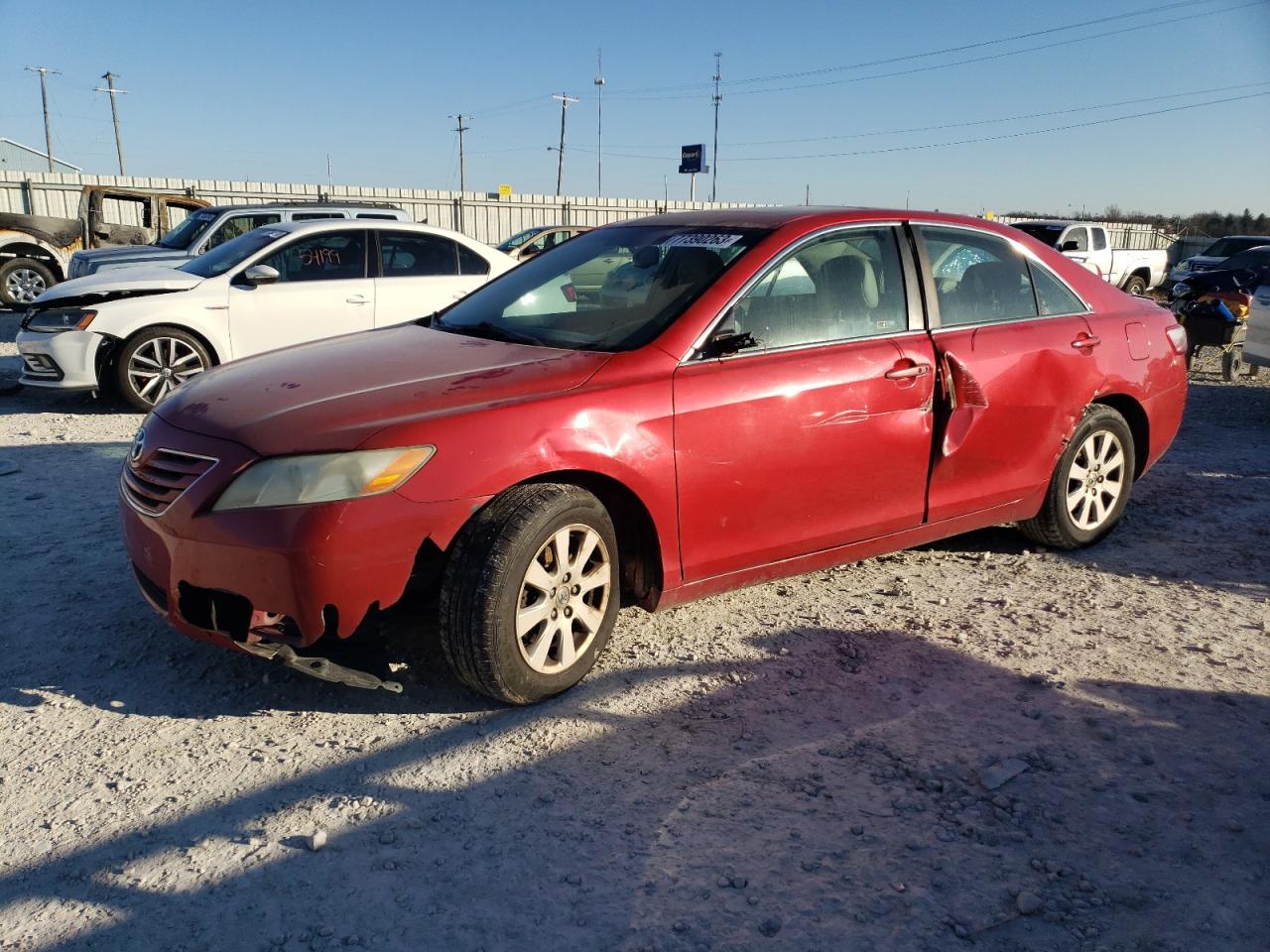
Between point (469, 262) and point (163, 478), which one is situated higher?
point (469, 262)

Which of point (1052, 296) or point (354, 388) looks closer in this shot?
point (354, 388)

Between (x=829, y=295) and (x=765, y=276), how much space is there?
1.14 feet

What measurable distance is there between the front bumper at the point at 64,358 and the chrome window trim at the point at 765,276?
6196mm

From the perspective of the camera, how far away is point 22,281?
1553 centimetres

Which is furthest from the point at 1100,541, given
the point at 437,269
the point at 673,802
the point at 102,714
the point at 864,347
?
the point at 437,269

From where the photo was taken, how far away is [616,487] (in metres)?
3.40

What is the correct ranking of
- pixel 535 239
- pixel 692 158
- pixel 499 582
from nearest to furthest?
1. pixel 499 582
2. pixel 535 239
3. pixel 692 158

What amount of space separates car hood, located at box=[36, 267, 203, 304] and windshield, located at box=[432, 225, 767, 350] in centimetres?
461

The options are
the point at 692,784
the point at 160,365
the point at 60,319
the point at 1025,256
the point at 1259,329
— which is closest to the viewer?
the point at 692,784

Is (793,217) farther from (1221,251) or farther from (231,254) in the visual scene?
(1221,251)

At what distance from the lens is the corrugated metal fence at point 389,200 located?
77.5 ft

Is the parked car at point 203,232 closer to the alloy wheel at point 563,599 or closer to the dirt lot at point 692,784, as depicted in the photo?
the dirt lot at point 692,784

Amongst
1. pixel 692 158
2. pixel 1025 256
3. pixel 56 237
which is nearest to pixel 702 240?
pixel 1025 256

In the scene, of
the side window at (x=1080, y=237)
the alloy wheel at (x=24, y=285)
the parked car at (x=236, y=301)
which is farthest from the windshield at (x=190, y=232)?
the side window at (x=1080, y=237)
